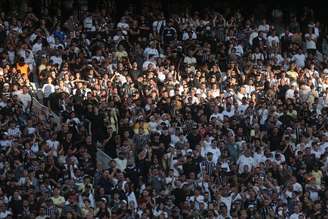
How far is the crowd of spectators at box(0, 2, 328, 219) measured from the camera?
2886cm

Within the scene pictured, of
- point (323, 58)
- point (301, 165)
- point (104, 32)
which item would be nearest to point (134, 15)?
point (104, 32)

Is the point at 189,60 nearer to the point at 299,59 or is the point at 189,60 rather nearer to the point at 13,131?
the point at 299,59

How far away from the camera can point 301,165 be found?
31344 millimetres

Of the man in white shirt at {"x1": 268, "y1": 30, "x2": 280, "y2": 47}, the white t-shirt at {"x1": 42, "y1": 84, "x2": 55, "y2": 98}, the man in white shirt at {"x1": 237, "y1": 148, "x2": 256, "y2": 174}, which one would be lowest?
the man in white shirt at {"x1": 237, "y1": 148, "x2": 256, "y2": 174}

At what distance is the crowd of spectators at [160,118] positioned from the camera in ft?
94.7

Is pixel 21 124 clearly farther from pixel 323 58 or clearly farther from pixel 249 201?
pixel 323 58

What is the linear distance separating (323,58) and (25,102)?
1059cm

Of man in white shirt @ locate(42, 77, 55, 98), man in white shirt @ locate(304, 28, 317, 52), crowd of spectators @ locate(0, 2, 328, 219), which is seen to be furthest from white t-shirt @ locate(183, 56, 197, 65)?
man in white shirt @ locate(42, 77, 55, 98)

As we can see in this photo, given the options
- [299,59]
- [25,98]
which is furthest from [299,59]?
[25,98]

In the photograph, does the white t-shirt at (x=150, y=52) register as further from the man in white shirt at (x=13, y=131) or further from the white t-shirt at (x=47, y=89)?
the man in white shirt at (x=13, y=131)

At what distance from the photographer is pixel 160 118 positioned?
104 feet

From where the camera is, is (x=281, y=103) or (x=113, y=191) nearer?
(x=113, y=191)

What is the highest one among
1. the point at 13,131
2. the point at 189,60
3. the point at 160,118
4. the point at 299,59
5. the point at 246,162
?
the point at 189,60

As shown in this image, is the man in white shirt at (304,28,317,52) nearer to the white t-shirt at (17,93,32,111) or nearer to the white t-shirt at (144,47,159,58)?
the white t-shirt at (144,47,159,58)
